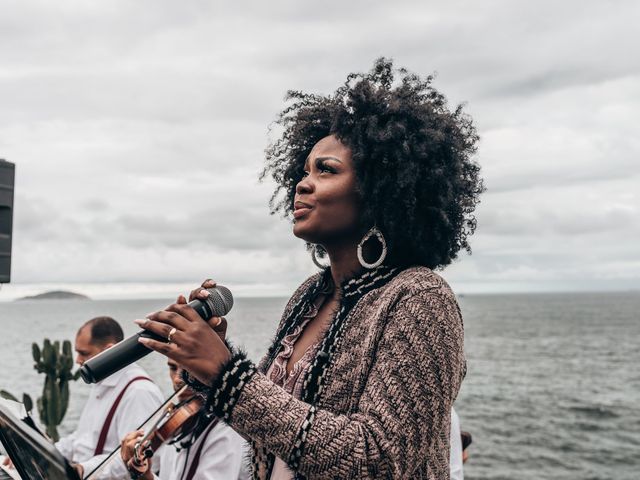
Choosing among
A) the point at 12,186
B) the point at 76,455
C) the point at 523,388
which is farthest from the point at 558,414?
the point at 12,186

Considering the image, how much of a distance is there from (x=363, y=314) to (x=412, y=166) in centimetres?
55

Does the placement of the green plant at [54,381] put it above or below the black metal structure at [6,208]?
below

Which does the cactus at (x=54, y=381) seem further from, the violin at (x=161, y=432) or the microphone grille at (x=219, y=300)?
the microphone grille at (x=219, y=300)

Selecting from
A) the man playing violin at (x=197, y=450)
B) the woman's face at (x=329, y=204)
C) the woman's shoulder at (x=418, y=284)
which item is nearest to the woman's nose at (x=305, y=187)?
the woman's face at (x=329, y=204)

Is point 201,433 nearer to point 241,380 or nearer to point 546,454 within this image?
point 241,380

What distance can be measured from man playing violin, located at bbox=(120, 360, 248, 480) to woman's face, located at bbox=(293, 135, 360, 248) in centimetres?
214

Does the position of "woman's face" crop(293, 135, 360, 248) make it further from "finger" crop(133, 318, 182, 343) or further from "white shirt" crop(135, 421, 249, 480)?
"white shirt" crop(135, 421, 249, 480)

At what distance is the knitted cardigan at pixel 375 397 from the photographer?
6.60ft

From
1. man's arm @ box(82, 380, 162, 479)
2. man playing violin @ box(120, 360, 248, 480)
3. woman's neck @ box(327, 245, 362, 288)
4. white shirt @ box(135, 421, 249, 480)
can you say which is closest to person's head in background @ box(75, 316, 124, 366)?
man's arm @ box(82, 380, 162, 479)

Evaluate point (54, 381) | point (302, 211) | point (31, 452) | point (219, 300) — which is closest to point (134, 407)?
point (219, 300)

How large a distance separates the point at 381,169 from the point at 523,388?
42207 mm

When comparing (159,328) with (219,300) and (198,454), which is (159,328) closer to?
(219,300)

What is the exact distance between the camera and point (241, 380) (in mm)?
2094

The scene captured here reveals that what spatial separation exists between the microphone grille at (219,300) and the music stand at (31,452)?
2.33 feet
